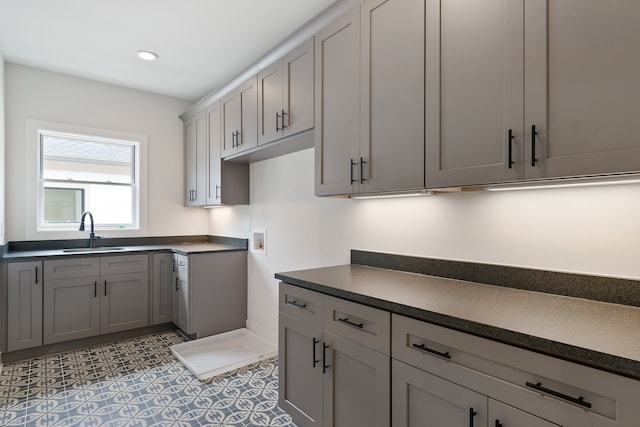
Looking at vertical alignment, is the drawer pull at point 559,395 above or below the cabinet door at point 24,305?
above

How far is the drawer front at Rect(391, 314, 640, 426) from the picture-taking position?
900 millimetres

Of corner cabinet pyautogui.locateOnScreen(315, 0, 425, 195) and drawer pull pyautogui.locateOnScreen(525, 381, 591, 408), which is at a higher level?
corner cabinet pyautogui.locateOnScreen(315, 0, 425, 195)

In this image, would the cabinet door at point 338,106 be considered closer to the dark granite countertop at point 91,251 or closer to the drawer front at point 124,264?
the dark granite countertop at point 91,251

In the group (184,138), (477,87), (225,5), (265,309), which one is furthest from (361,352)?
(184,138)

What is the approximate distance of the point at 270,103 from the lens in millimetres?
2705

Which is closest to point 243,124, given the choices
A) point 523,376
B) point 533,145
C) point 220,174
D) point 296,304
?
point 220,174

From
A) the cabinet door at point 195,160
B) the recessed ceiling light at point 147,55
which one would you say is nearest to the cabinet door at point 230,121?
the cabinet door at point 195,160

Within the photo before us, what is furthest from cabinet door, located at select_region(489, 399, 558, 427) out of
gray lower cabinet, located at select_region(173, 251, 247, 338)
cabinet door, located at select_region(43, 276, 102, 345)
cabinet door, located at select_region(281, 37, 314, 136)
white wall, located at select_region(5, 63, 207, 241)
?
white wall, located at select_region(5, 63, 207, 241)

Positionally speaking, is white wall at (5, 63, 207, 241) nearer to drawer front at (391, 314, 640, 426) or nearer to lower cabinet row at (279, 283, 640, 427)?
lower cabinet row at (279, 283, 640, 427)

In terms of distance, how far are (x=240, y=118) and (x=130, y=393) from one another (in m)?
2.33

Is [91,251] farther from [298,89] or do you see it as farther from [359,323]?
[359,323]

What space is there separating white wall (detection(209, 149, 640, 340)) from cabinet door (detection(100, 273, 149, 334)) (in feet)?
3.62

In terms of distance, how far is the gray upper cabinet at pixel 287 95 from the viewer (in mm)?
2330

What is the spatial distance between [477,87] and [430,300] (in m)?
0.92
